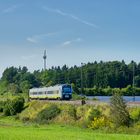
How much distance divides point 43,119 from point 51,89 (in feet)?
55.1

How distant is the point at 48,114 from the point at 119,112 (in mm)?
24993

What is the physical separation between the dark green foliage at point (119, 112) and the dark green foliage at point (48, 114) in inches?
785

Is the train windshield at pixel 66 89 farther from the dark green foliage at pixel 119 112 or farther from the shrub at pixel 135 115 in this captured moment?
the shrub at pixel 135 115

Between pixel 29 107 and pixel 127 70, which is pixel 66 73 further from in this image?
pixel 29 107

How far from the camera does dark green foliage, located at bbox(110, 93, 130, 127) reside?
55.4m

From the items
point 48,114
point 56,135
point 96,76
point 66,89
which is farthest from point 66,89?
point 96,76

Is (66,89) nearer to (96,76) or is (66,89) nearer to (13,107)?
(13,107)

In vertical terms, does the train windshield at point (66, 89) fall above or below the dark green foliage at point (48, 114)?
above

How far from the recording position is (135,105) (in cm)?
5959

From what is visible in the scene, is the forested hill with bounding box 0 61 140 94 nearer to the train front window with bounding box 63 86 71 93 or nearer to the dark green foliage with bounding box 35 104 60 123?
the train front window with bounding box 63 86 71 93

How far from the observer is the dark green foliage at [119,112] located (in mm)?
55406

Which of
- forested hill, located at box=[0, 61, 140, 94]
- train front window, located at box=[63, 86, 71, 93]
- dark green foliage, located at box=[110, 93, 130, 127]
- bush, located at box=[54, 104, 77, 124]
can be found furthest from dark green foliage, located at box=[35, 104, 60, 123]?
forested hill, located at box=[0, 61, 140, 94]

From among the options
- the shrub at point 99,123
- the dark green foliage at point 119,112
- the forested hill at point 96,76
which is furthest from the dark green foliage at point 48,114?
the forested hill at point 96,76

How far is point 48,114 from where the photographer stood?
257 ft
